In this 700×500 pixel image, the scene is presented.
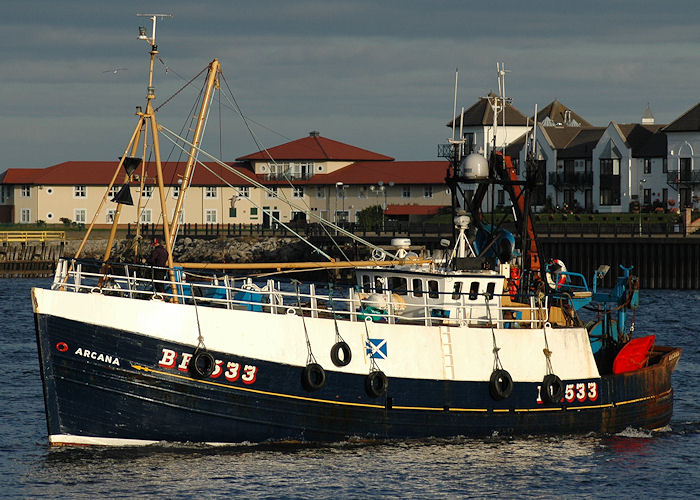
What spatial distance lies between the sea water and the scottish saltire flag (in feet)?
6.44

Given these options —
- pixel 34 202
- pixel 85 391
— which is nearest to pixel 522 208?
pixel 85 391

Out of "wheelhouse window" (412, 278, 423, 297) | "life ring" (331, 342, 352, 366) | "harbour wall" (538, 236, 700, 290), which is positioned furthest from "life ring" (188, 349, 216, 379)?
"harbour wall" (538, 236, 700, 290)

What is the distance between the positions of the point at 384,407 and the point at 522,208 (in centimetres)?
837

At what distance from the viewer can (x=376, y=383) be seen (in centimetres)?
2394

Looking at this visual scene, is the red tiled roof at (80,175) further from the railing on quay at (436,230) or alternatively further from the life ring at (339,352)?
the life ring at (339,352)

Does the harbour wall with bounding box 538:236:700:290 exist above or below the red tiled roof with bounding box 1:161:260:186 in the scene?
below

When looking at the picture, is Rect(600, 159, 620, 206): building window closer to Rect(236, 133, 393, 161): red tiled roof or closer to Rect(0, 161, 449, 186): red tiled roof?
Rect(0, 161, 449, 186): red tiled roof

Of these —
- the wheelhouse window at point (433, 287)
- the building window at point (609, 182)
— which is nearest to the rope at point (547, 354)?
the wheelhouse window at point (433, 287)

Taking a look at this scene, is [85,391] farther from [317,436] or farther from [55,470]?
[317,436]

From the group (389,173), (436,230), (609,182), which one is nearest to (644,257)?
(436,230)

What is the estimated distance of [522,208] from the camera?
30078 millimetres

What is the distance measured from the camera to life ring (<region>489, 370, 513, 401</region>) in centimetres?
2502

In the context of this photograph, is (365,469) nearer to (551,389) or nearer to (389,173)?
(551,389)

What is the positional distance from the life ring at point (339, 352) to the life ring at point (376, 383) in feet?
2.06
